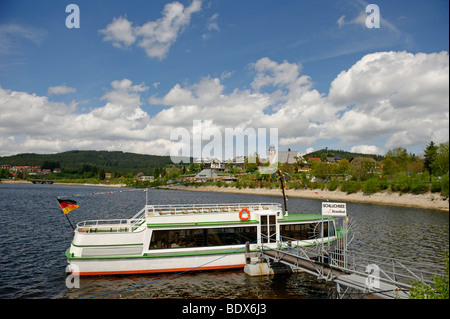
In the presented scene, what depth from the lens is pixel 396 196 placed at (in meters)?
65.1

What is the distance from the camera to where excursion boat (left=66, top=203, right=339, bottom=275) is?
16.8 metres

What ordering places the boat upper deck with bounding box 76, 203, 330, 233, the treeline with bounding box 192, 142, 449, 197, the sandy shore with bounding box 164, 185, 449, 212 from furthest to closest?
the treeline with bounding box 192, 142, 449, 197 < the sandy shore with bounding box 164, 185, 449, 212 < the boat upper deck with bounding box 76, 203, 330, 233

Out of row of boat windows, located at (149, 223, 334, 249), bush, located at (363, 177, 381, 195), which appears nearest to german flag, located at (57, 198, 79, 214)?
row of boat windows, located at (149, 223, 334, 249)

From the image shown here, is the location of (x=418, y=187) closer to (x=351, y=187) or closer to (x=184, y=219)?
(x=351, y=187)

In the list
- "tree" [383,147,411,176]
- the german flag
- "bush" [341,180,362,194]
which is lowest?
"bush" [341,180,362,194]

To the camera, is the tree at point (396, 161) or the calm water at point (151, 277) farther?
the tree at point (396, 161)

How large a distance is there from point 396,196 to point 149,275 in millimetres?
65388

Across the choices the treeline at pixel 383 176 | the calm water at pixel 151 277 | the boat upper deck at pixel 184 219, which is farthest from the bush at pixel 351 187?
the boat upper deck at pixel 184 219

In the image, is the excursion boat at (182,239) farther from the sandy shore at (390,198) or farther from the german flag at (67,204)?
the sandy shore at (390,198)

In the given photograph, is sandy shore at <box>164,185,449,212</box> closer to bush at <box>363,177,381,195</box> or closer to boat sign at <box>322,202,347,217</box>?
bush at <box>363,177,381,195</box>

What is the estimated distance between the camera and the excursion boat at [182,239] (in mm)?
16844

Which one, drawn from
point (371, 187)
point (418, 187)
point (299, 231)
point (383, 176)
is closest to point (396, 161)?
point (383, 176)

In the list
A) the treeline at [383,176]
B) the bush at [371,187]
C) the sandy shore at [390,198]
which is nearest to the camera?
the sandy shore at [390,198]

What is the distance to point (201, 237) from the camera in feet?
60.7
